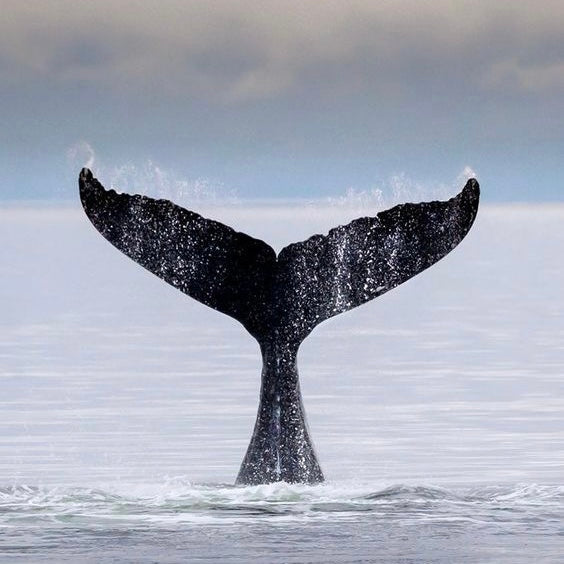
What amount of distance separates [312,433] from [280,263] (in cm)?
512

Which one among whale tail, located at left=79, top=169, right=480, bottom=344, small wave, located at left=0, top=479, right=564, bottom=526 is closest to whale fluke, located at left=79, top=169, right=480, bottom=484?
whale tail, located at left=79, top=169, right=480, bottom=344

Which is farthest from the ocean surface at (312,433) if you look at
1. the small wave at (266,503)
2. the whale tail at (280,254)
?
the whale tail at (280,254)

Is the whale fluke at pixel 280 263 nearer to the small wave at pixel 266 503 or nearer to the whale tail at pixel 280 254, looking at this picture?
the whale tail at pixel 280 254

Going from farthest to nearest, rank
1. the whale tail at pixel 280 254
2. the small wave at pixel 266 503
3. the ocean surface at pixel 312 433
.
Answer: the whale tail at pixel 280 254 < the small wave at pixel 266 503 < the ocean surface at pixel 312 433

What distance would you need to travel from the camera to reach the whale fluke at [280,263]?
14.6m

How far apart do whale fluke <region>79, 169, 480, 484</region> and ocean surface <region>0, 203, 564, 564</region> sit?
445 millimetres

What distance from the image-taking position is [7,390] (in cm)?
2366

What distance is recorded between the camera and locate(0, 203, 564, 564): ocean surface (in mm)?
13219

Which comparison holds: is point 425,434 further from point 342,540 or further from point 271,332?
point 342,540

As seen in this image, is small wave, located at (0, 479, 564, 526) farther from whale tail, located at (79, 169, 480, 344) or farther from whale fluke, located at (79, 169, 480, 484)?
whale tail, located at (79, 169, 480, 344)

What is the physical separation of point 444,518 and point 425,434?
543 centimetres

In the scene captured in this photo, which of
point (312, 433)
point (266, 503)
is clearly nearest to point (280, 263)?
point (266, 503)

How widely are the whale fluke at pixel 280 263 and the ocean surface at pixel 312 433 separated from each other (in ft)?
1.46

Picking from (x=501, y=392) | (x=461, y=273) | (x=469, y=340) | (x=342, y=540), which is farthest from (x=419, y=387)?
(x=461, y=273)
